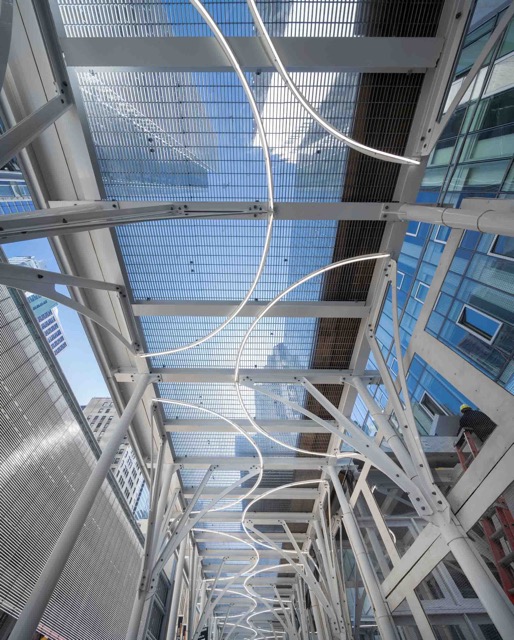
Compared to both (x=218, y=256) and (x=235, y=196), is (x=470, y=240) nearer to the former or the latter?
(x=235, y=196)

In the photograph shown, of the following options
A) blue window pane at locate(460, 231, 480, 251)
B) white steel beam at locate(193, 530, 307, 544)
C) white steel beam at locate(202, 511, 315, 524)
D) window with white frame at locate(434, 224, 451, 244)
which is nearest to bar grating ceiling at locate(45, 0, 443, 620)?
window with white frame at locate(434, 224, 451, 244)

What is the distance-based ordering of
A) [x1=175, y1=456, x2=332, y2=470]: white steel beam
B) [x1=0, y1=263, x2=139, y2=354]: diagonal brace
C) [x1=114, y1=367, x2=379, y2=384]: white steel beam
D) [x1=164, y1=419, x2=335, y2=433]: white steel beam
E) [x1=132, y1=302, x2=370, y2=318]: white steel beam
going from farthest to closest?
[x1=175, y1=456, x2=332, y2=470]: white steel beam < [x1=164, y1=419, x2=335, y2=433]: white steel beam < [x1=114, y1=367, x2=379, y2=384]: white steel beam < [x1=132, y1=302, x2=370, y2=318]: white steel beam < [x1=0, y1=263, x2=139, y2=354]: diagonal brace

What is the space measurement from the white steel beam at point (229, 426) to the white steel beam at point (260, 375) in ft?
7.63

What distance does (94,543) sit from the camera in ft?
32.8

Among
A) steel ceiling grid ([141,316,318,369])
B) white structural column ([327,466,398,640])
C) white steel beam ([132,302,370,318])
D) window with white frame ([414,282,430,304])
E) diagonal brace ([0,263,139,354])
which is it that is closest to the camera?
diagonal brace ([0,263,139,354])

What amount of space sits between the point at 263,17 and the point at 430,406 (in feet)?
28.5

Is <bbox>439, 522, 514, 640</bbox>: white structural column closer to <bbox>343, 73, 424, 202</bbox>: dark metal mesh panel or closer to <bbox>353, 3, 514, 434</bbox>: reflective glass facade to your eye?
<bbox>353, 3, 514, 434</bbox>: reflective glass facade

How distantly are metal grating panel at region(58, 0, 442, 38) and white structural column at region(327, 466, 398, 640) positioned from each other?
13412 millimetres

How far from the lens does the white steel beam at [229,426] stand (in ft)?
39.2

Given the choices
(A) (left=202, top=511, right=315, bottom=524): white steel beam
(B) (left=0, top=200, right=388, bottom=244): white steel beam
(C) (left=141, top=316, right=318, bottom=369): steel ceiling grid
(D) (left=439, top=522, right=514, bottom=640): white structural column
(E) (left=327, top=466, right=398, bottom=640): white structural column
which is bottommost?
(D) (left=439, top=522, right=514, bottom=640): white structural column

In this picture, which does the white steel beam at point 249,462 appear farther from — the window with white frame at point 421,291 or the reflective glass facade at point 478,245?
the window with white frame at point 421,291

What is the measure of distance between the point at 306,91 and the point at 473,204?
3875 millimetres

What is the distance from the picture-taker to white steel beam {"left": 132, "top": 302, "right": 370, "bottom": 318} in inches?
357

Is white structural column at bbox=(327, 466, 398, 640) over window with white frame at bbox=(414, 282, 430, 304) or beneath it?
beneath
